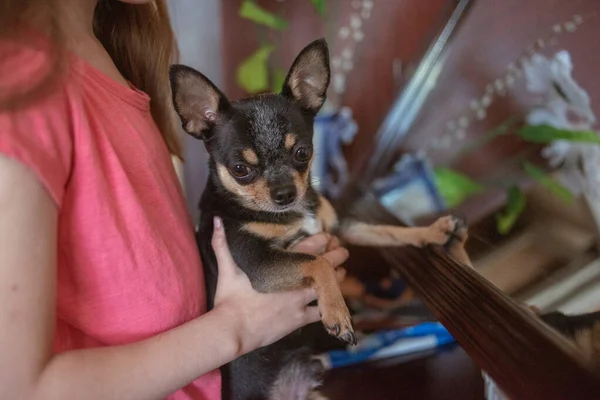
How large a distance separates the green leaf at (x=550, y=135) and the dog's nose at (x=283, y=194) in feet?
1.61

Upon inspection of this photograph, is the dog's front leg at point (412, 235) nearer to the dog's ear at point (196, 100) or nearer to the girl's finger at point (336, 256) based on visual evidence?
the girl's finger at point (336, 256)

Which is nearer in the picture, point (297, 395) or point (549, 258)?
point (549, 258)

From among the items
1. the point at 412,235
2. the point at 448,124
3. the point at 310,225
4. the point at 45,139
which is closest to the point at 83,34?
the point at 45,139

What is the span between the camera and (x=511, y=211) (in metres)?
0.94

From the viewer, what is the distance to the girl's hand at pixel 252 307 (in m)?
0.74

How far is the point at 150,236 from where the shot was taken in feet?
2.27

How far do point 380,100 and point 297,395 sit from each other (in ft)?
2.97

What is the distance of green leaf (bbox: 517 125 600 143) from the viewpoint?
2.77ft

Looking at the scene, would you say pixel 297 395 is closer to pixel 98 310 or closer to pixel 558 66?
pixel 98 310

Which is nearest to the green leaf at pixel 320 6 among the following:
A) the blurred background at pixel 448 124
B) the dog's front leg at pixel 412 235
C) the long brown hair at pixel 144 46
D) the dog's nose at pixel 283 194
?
the blurred background at pixel 448 124

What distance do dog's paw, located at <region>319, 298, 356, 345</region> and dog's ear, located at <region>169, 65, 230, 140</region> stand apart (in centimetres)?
38

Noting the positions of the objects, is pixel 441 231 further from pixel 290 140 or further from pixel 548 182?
pixel 290 140

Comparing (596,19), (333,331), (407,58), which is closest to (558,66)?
(596,19)

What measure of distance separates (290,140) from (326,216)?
243 mm
